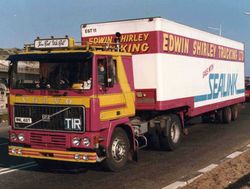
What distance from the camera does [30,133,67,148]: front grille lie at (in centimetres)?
898

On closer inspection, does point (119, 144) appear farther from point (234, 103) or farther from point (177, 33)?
point (234, 103)

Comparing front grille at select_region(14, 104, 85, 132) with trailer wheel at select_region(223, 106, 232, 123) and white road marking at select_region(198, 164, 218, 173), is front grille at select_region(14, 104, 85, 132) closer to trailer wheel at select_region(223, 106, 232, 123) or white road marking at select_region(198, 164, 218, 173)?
white road marking at select_region(198, 164, 218, 173)

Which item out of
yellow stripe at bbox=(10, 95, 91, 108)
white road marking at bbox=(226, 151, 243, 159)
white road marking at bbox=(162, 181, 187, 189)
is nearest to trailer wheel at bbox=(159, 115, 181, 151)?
white road marking at bbox=(226, 151, 243, 159)

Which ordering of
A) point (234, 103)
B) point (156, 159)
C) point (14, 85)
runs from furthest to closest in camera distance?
point (234, 103), point (156, 159), point (14, 85)

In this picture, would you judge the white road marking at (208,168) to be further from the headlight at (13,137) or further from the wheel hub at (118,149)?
the headlight at (13,137)

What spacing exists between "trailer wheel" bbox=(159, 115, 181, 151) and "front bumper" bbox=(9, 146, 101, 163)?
11.7 feet

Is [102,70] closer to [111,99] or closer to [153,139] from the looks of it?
[111,99]

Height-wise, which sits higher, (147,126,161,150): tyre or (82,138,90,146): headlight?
(82,138,90,146): headlight

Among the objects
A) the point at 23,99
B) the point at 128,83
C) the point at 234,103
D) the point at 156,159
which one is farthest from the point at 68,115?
the point at 234,103

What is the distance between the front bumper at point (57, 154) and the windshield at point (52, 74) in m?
1.26

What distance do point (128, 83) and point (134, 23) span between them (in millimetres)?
2199

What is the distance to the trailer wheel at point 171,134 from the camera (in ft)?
39.8

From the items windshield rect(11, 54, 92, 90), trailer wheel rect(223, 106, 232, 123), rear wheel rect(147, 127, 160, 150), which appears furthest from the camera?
trailer wheel rect(223, 106, 232, 123)

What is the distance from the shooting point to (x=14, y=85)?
31.5ft
